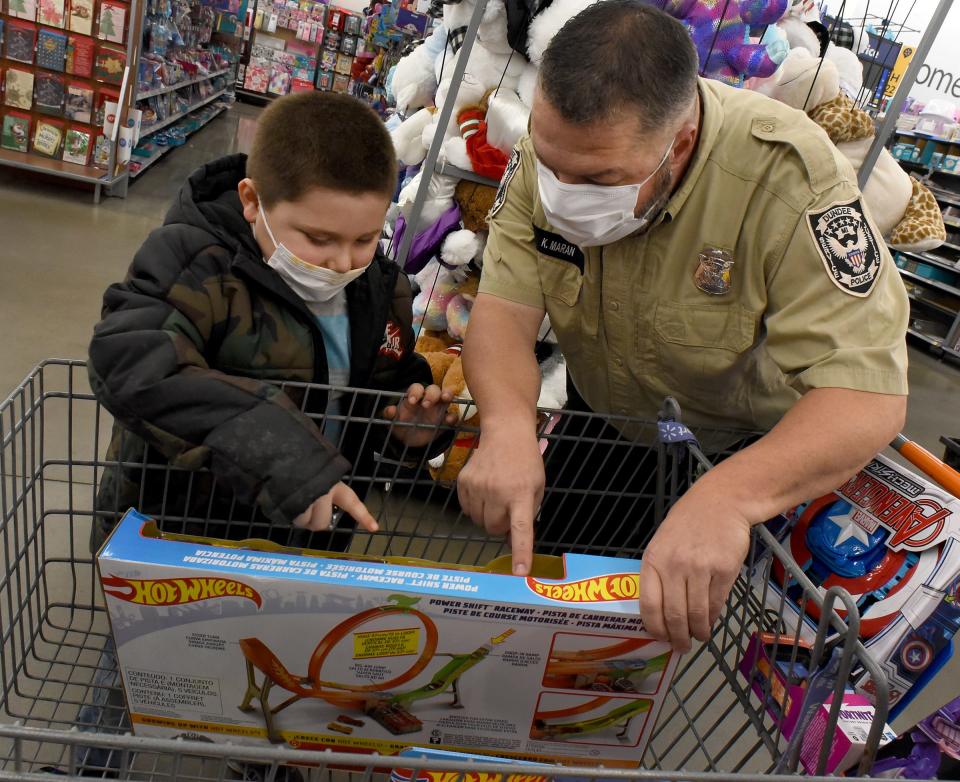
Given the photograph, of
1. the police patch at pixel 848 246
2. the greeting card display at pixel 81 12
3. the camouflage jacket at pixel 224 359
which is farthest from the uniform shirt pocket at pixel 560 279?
the greeting card display at pixel 81 12

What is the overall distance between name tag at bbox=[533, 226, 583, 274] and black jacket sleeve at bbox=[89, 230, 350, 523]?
23.4 inches

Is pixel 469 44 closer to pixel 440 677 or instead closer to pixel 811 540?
pixel 811 540

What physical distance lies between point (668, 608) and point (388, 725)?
36cm

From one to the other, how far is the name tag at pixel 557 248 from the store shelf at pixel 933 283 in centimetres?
798

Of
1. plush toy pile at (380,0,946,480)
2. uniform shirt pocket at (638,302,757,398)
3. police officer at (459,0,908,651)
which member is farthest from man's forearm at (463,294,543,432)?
plush toy pile at (380,0,946,480)

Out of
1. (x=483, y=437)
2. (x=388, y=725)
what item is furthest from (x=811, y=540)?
(x=388, y=725)

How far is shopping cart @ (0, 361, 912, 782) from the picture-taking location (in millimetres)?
633

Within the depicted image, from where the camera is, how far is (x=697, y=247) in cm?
121

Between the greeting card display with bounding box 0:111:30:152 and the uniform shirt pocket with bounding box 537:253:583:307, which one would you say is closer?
the uniform shirt pocket with bounding box 537:253:583:307

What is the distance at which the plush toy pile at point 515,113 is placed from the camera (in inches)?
92.6

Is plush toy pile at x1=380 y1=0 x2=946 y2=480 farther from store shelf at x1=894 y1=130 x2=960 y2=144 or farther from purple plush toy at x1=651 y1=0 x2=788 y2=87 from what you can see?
store shelf at x1=894 y1=130 x2=960 y2=144

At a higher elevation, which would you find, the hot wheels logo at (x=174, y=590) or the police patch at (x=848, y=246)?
the police patch at (x=848, y=246)

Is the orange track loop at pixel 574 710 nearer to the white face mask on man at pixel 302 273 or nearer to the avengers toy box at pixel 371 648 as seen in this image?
the avengers toy box at pixel 371 648

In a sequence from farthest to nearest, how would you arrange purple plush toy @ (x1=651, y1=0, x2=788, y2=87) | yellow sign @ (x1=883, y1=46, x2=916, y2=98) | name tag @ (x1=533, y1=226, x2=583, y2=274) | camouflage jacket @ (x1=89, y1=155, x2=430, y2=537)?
yellow sign @ (x1=883, y1=46, x2=916, y2=98) < purple plush toy @ (x1=651, y1=0, x2=788, y2=87) < name tag @ (x1=533, y1=226, x2=583, y2=274) < camouflage jacket @ (x1=89, y1=155, x2=430, y2=537)
